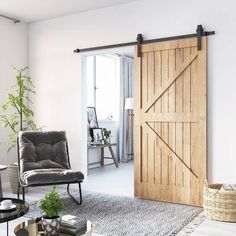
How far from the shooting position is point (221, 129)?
152 inches

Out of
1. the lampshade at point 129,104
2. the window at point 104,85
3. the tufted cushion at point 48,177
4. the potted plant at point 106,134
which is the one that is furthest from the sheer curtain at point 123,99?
the tufted cushion at point 48,177

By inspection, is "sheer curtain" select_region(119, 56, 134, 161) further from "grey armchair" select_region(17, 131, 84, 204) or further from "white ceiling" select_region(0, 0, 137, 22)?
"grey armchair" select_region(17, 131, 84, 204)

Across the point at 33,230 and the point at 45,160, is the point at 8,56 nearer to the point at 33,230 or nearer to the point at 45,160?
the point at 45,160

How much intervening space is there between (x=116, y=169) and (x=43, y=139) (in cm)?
266

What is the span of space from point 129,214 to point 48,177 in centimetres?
102

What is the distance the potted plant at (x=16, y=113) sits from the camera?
4.72 m

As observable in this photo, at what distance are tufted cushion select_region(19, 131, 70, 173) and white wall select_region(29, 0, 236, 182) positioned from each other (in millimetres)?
627

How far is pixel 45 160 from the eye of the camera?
431cm

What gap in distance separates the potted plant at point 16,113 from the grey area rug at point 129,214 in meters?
0.89

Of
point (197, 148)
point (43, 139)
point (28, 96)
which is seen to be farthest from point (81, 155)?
point (197, 148)

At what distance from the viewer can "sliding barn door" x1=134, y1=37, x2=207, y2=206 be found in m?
3.95

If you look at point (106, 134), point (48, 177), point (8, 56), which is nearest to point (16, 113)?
point (8, 56)

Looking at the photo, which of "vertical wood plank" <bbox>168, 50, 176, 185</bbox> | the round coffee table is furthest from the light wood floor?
the round coffee table

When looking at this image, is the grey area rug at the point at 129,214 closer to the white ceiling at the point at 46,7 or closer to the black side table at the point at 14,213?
the black side table at the point at 14,213
